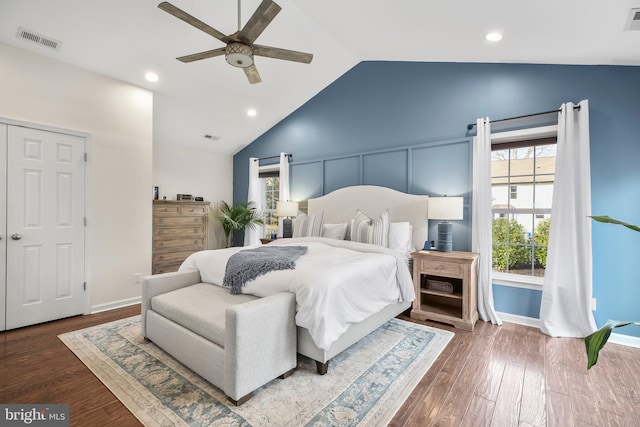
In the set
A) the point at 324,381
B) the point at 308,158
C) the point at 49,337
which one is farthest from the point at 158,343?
the point at 308,158

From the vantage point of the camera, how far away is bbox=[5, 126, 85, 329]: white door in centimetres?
304

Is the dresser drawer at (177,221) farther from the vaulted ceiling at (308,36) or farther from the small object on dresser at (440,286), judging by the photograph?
the small object on dresser at (440,286)

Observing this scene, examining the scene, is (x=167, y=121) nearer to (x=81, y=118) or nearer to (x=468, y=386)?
(x=81, y=118)

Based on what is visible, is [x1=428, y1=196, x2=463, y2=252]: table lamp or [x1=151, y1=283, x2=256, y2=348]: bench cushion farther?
[x1=428, y1=196, x2=463, y2=252]: table lamp

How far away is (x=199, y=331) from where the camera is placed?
7.06ft

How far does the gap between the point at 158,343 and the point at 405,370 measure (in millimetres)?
2064

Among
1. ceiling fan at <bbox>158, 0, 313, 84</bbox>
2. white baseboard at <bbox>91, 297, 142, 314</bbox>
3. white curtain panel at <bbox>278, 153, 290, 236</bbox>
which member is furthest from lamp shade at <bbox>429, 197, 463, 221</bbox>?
white baseboard at <bbox>91, 297, 142, 314</bbox>

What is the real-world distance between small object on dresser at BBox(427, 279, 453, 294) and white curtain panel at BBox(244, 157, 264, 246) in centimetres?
376

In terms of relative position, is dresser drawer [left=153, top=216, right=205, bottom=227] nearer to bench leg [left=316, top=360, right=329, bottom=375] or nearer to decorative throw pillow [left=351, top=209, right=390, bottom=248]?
decorative throw pillow [left=351, top=209, right=390, bottom=248]

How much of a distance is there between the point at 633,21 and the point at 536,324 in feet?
9.19

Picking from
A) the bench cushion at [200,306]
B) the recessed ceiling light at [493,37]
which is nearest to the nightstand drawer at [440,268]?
the bench cushion at [200,306]

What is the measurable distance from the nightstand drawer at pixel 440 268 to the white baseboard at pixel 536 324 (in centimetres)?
85

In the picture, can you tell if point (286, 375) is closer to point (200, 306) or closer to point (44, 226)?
point (200, 306)

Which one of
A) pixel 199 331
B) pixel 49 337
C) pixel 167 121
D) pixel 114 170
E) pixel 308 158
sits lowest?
pixel 49 337
